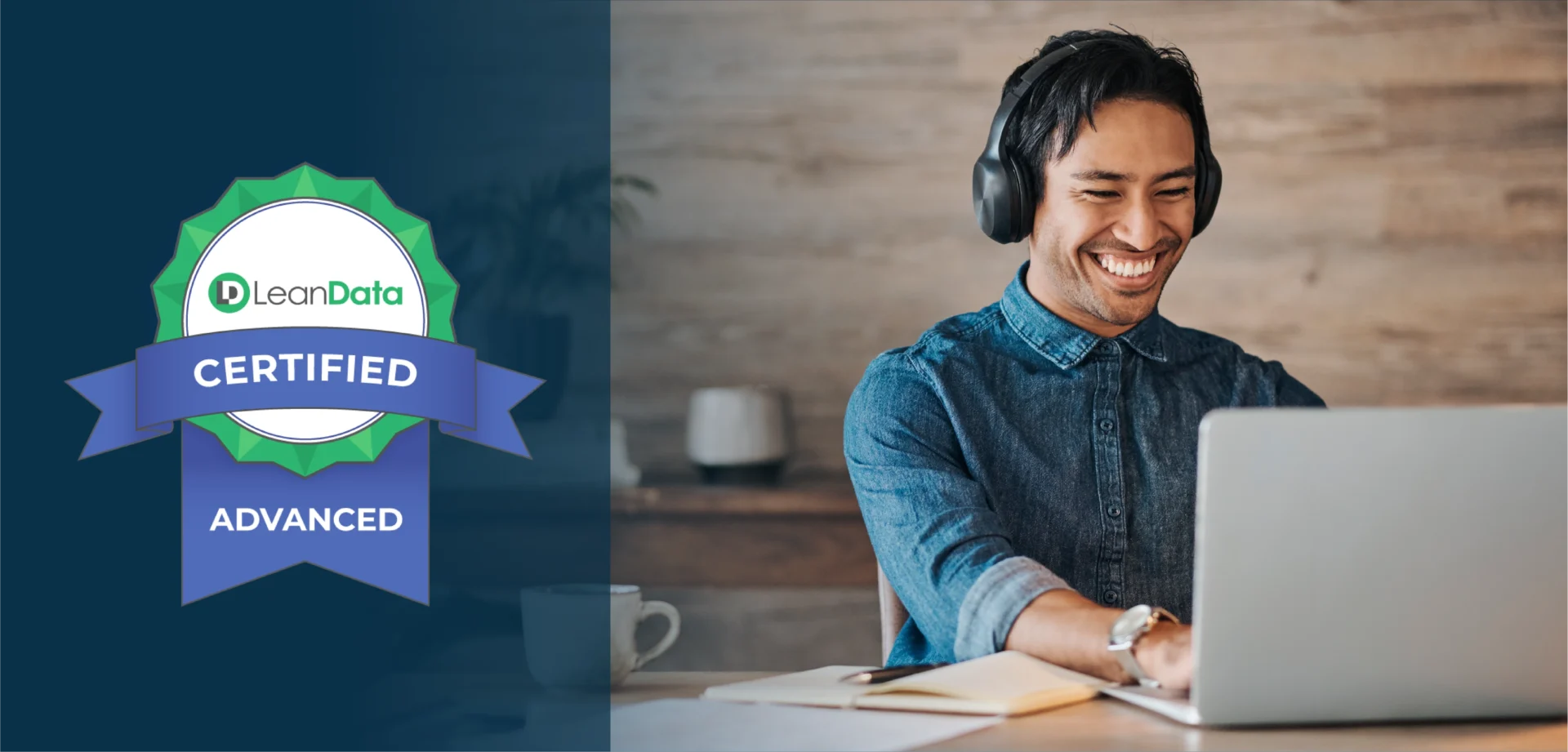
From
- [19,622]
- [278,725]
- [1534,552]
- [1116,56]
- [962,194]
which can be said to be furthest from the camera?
[962,194]

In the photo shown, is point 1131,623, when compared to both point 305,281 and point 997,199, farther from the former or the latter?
point 305,281

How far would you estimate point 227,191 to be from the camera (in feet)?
6.52

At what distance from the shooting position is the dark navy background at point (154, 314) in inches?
71.3

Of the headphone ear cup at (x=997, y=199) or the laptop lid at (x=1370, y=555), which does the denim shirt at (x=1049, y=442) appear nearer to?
the headphone ear cup at (x=997, y=199)

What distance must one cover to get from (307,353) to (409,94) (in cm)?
54

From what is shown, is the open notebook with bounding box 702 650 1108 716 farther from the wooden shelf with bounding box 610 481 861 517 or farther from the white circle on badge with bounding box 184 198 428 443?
the white circle on badge with bounding box 184 198 428 443

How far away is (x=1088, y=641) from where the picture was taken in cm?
93

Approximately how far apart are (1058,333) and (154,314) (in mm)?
1312

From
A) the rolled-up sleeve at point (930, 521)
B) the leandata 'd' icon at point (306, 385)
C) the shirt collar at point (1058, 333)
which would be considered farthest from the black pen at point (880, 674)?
the leandata 'd' icon at point (306, 385)

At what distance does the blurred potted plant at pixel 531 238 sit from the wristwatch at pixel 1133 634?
1360mm

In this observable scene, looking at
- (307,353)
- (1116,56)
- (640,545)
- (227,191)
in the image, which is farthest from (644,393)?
(1116,56)

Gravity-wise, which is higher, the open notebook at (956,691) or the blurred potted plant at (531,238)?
the blurred potted plant at (531,238)

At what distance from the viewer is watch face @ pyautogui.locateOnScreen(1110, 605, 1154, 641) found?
2.90 feet

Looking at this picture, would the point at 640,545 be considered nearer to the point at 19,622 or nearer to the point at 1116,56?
the point at 19,622
